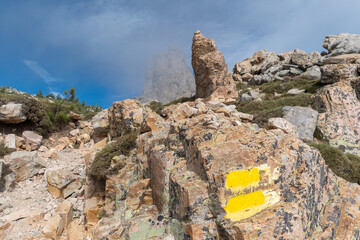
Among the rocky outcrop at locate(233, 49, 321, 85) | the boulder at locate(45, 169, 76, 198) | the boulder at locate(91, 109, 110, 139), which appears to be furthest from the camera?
the rocky outcrop at locate(233, 49, 321, 85)

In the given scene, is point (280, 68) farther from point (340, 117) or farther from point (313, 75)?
point (340, 117)

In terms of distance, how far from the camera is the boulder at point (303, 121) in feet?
31.8

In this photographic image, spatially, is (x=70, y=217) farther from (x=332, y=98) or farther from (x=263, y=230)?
(x=332, y=98)

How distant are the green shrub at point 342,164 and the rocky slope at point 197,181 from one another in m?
0.04

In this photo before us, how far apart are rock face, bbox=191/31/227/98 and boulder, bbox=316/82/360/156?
16.3 metres

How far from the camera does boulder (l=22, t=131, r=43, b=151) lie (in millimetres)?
11172

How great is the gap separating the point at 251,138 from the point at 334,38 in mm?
44985

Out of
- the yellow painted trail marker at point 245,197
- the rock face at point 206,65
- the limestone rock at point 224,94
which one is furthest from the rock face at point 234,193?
the rock face at point 206,65

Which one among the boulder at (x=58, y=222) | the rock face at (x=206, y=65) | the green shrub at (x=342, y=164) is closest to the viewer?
the boulder at (x=58, y=222)

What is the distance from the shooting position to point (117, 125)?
947cm

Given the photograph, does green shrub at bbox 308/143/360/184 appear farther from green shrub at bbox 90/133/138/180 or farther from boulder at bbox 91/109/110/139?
boulder at bbox 91/109/110/139

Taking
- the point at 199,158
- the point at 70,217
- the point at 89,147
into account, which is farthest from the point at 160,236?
the point at 89,147

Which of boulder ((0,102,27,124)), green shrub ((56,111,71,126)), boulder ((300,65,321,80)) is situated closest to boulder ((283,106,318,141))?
green shrub ((56,111,71,126))

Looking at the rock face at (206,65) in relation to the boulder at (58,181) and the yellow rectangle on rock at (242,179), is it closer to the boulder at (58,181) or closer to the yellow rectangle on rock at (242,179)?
the boulder at (58,181)
